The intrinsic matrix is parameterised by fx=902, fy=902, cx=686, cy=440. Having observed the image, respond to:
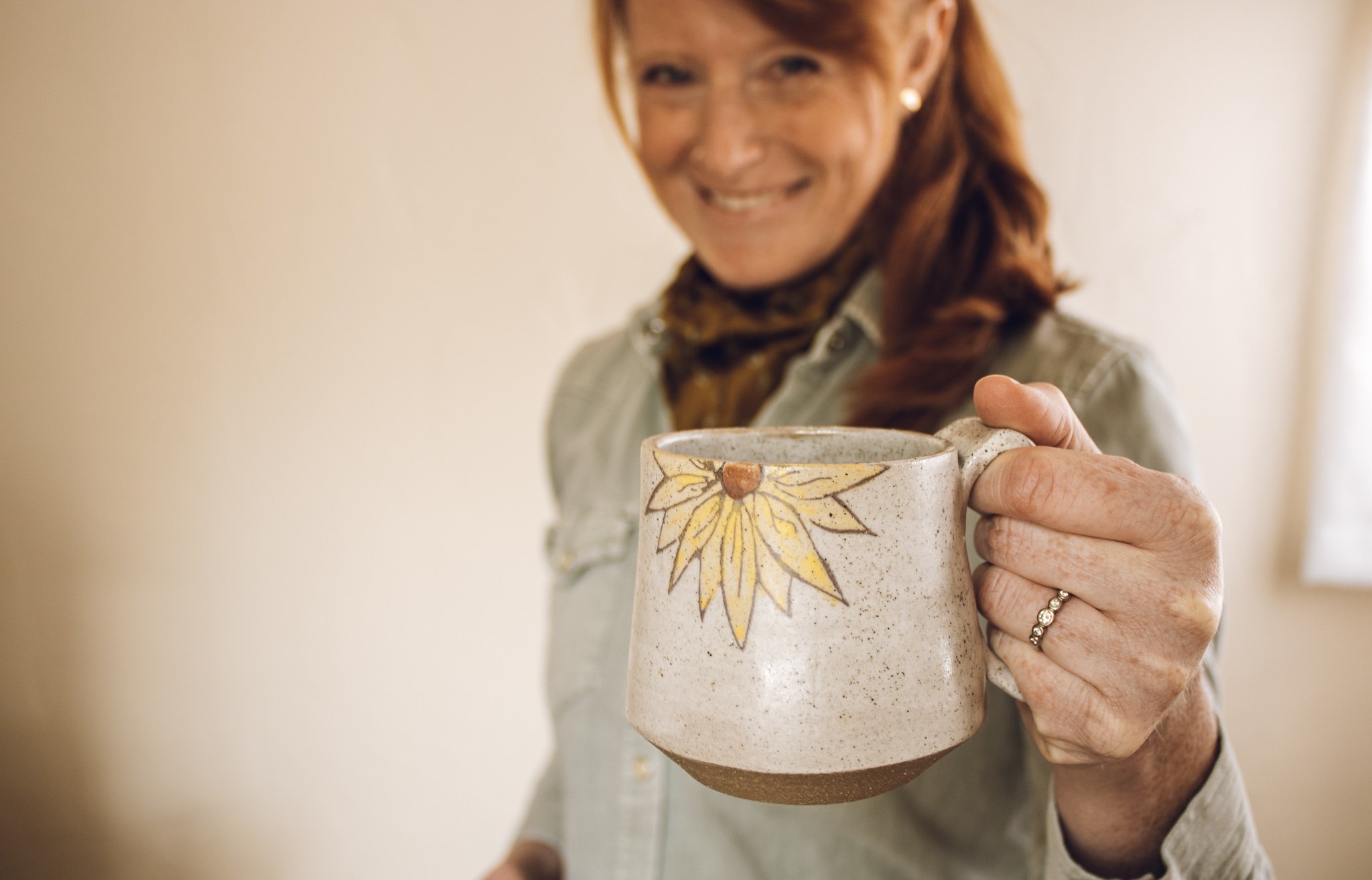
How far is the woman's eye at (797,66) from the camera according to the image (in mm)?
857

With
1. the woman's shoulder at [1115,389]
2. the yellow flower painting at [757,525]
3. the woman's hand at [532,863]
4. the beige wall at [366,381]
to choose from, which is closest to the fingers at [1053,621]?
the yellow flower painting at [757,525]

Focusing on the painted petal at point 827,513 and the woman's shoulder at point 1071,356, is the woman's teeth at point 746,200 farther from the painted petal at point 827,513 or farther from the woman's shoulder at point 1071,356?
the painted petal at point 827,513

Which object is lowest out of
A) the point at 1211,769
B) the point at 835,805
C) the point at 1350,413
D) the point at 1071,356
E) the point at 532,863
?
the point at 532,863

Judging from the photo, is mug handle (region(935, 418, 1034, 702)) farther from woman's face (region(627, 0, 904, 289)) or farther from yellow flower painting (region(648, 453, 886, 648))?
woman's face (region(627, 0, 904, 289))

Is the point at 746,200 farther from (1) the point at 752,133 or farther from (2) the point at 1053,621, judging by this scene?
(2) the point at 1053,621

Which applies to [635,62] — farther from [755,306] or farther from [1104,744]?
[1104,744]

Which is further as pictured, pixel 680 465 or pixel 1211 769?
pixel 1211 769

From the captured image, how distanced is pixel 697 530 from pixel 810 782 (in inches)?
5.2

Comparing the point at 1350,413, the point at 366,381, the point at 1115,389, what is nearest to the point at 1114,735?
the point at 1115,389

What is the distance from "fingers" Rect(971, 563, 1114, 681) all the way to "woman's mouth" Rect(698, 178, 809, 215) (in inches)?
22.1

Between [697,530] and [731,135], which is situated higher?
[731,135]

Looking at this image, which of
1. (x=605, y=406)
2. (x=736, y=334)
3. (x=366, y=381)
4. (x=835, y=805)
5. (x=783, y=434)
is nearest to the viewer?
(x=783, y=434)

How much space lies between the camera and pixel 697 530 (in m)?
0.44

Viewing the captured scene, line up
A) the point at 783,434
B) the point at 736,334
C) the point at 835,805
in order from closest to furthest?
the point at 783,434
the point at 835,805
the point at 736,334
